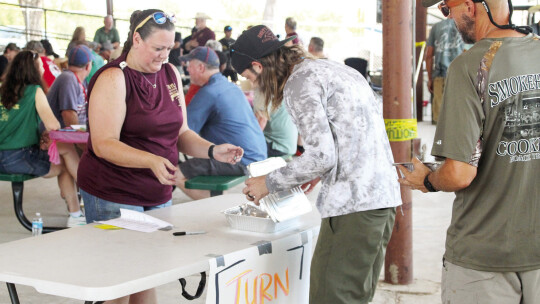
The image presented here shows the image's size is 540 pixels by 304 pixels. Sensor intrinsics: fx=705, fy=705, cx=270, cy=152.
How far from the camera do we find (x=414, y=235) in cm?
557

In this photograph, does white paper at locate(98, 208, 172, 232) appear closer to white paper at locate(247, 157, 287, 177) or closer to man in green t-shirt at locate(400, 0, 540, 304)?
white paper at locate(247, 157, 287, 177)

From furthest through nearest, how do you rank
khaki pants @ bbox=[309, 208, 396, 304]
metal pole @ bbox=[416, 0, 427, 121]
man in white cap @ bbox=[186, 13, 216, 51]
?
metal pole @ bbox=[416, 0, 427, 121] < man in white cap @ bbox=[186, 13, 216, 51] < khaki pants @ bbox=[309, 208, 396, 304]

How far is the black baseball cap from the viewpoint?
2627mm

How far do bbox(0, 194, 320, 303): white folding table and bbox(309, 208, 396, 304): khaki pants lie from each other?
0.74ft

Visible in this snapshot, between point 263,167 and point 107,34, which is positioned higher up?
point 107,34

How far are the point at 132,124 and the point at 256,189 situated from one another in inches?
26.7

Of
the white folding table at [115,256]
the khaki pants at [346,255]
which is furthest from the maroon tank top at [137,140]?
the khaki pants at [346,255]

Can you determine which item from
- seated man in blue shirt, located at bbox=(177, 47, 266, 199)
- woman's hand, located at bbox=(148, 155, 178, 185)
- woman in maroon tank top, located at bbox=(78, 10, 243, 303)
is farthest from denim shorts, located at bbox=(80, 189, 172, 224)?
seated man in blue shirt, located at bbox=(177, 47, 266, 199)

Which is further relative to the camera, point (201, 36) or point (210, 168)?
point (201, 36)

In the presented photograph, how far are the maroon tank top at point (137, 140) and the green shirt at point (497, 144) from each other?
55.5 inches

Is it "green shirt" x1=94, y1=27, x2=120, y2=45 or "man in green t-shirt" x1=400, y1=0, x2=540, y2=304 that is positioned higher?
"green shirt" x1=94, y1=27, x2=120, y2=45

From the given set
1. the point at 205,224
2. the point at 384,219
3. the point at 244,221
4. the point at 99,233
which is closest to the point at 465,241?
the point at 384,219

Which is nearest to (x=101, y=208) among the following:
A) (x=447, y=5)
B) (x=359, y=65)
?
(x=447, y=5)

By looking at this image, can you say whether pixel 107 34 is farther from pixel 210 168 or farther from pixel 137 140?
pixel 137 140
